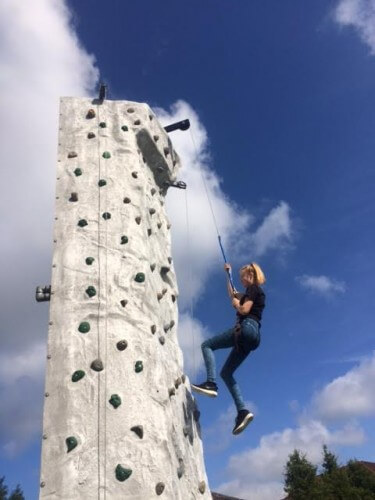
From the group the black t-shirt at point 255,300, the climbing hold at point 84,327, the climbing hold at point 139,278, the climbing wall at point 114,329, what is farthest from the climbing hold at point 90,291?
the black t-shirt at point 255,300

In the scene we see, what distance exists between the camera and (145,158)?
6609 mm

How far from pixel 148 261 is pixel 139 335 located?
1.05 meters

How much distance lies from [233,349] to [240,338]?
25cm

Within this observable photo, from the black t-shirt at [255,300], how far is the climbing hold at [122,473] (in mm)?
2185

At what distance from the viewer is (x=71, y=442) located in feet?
12.5

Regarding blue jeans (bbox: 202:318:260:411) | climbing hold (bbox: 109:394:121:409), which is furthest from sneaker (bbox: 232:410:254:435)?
climbing hold (bbox: 109:394:121:409)

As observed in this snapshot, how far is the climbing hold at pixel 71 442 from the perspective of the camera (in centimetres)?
378

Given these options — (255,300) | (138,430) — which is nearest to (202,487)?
(138,430)

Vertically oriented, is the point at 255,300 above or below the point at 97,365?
above

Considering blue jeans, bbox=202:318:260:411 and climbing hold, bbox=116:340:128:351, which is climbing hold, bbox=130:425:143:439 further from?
blue jeans, bbox=202:318:260:411

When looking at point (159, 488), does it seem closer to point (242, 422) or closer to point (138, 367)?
point (138, 367)

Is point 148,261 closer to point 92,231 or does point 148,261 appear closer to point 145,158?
point 92,231

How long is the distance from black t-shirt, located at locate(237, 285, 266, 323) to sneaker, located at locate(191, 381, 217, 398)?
817mm

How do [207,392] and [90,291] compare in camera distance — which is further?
[207,392]
